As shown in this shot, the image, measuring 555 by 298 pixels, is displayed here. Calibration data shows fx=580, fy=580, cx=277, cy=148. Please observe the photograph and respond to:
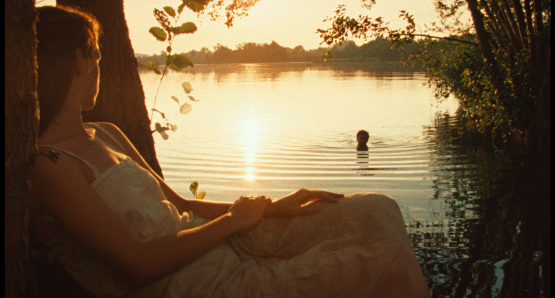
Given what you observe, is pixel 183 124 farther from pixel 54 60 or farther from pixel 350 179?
pixel 54 60

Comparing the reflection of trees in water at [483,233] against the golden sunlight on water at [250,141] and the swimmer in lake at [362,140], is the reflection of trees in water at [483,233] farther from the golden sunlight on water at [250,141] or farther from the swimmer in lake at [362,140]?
the golden sunlight on water at [250,141]

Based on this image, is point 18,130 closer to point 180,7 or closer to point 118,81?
point 180,7

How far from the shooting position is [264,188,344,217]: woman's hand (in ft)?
8.83

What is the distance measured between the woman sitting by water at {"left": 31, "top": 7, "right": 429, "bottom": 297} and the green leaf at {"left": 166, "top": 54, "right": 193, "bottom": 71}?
1208 mm

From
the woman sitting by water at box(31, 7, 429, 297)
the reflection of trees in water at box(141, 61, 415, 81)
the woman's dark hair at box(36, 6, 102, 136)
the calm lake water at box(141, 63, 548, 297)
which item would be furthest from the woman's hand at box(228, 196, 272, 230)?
the reflection of trees in water at box(141, 61, 415, 81)

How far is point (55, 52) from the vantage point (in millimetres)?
2285

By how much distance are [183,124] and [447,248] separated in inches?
731

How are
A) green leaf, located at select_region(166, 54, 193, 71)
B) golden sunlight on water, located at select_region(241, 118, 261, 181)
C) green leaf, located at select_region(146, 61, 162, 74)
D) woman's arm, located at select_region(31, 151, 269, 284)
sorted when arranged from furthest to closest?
golden sunlight on water, located at select_region(241, 118, 261, 181), green leaf, located at select_region(146, 61, 162, 74), green leaf, located at select_region(166, 54, 193, 71), woman's arm, located at select_region(31, 151, 269, 284)

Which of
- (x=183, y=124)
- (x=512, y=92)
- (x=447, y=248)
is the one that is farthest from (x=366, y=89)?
(x=447, y=248)

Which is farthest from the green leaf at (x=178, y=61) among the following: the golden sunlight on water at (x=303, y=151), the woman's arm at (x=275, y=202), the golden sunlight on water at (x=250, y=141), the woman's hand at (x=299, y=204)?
the golden sunlight on water at (x=250, y=141)

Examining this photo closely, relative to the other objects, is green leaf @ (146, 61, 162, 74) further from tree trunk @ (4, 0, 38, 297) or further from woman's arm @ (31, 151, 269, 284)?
tree trunk @ (4, 0, 38, 297)

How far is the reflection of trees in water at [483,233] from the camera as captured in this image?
160 inches

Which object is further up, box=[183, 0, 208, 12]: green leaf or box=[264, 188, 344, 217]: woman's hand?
box=[183, 0, 208, 12]: green leaf

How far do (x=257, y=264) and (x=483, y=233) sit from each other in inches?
168
